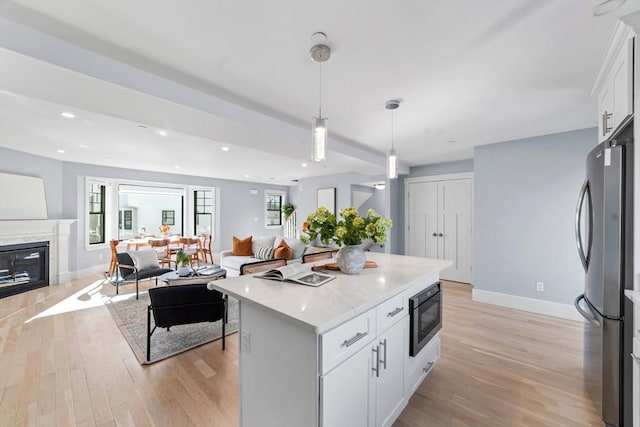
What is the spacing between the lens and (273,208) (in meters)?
9.38

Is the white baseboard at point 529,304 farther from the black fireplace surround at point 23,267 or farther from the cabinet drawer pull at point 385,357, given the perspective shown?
the black fireplace surround at point 23,267

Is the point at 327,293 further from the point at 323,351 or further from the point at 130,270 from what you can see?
the point at 130,270

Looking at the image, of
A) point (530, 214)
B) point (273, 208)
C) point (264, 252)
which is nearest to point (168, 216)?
point (273, 208)

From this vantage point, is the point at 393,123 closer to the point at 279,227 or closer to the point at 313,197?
the point at 313,197

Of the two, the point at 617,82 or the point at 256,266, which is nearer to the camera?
the point at 617,82

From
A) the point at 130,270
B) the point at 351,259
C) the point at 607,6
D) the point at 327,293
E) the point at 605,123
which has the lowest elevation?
the point at 130,270

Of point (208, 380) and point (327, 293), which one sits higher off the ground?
point (327, 293)

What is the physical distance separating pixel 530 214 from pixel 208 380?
435cm

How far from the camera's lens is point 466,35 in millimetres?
1618

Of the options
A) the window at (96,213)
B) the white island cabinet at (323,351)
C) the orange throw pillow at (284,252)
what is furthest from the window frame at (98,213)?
the white island cabinet at (323,351)

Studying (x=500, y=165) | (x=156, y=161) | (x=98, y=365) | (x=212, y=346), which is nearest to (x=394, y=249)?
(x=500, y=165)

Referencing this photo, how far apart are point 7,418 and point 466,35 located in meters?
3.86

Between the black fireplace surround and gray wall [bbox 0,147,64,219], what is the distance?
73 centimetres

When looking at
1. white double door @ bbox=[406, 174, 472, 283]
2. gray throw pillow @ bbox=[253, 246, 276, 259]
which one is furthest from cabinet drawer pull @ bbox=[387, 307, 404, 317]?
white double door @ bbox=[406, 174, 472, 283]
